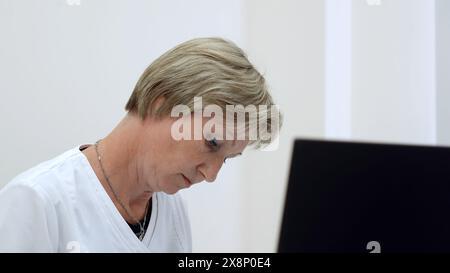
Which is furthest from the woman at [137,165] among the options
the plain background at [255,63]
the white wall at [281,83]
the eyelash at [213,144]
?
the white wall at [281,83]

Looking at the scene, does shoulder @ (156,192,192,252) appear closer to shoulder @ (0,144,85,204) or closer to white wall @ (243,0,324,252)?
shoulder @ (0,144,85,204)

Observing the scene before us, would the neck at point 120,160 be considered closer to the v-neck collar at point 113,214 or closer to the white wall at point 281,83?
the v-neck collar at point 113,214

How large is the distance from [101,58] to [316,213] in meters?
1.28

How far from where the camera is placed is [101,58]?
1.70m

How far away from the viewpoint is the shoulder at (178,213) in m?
1.30

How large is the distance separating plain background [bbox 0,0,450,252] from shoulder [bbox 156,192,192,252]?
0.48m

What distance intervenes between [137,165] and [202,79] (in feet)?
0.81

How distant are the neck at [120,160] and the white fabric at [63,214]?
0.11 feet

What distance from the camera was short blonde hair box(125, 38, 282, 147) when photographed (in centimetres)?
105

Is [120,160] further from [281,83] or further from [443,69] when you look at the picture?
[443,69]

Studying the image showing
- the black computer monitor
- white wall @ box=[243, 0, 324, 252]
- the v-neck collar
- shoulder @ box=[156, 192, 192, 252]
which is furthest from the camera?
white wall @ box=[243, 0, 324, 252]

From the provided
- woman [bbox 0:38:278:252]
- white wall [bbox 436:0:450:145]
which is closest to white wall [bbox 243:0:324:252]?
white wall [bbox 436:0:450:145]
